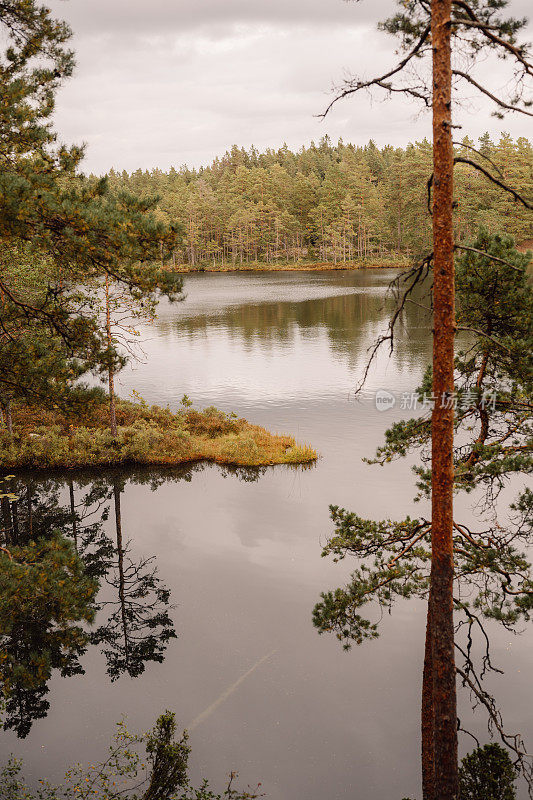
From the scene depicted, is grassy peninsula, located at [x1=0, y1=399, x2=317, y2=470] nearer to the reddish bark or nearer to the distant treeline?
the reddish bark

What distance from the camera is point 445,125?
237 inches

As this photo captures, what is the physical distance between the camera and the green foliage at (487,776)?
8.29m

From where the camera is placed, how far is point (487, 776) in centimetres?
843

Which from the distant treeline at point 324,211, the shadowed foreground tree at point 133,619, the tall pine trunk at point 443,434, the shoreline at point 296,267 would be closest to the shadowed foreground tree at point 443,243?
the tall pine trunk at point 443,434

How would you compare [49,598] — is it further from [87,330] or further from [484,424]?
[484,424]

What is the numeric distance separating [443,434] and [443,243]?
211 centimetres

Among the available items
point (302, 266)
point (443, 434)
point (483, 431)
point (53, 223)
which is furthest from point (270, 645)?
point (302, 266)

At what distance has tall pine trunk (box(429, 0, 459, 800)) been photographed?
20.0 ft

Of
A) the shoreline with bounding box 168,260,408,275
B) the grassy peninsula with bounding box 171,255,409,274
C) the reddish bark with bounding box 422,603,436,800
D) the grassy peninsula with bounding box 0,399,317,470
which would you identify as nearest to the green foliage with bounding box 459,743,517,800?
the reddish bark with bounding box 422,603,436,800

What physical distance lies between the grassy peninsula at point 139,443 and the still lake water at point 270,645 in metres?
0.91

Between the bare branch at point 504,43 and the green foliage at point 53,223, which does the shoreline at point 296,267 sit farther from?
the bare branch at point 504,43

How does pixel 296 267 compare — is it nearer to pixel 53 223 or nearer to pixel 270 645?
pixel 270 645

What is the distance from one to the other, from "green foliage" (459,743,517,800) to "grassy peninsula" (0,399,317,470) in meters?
15.5

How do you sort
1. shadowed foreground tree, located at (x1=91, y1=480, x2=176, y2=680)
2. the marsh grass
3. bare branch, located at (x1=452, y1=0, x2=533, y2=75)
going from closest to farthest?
bare branch, located at (x1=452, y1=0, x2=533, y2=75)
shadowed foreground tree, located at (x1=91, y1=480, x2=176, y2=680)
the marsh grass
